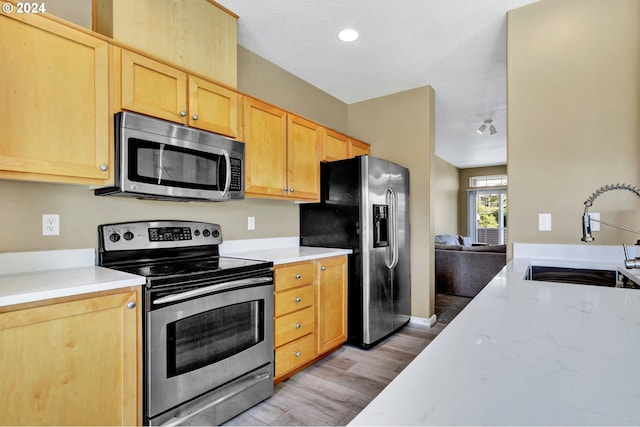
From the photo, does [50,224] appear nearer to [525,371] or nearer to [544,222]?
[525,371]

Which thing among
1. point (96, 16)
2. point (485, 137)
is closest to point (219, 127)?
point (96, 16)

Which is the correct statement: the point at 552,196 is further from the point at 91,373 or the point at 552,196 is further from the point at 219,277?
the point at 91,373

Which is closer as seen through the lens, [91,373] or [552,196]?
[91,373]

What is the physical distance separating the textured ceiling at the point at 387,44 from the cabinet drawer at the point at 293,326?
2.16 metres

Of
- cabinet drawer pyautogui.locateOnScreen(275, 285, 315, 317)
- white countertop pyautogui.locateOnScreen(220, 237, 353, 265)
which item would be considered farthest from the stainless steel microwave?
cabinet drawer pyautogui.locateOnScreen(275, 285, 315, 317)

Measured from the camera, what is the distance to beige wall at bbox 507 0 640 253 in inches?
76.5

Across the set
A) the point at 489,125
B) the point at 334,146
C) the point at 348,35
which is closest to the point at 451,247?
the point at 489,125

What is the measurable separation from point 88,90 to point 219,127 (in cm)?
75

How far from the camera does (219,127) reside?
2.19m

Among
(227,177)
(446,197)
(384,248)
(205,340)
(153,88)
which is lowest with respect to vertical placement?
(205,340)

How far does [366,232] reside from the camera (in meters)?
2.93

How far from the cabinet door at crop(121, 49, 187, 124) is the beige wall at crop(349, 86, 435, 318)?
96.9 inches

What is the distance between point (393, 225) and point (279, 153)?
1.35 meters

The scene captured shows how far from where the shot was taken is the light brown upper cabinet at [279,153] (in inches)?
95.9
